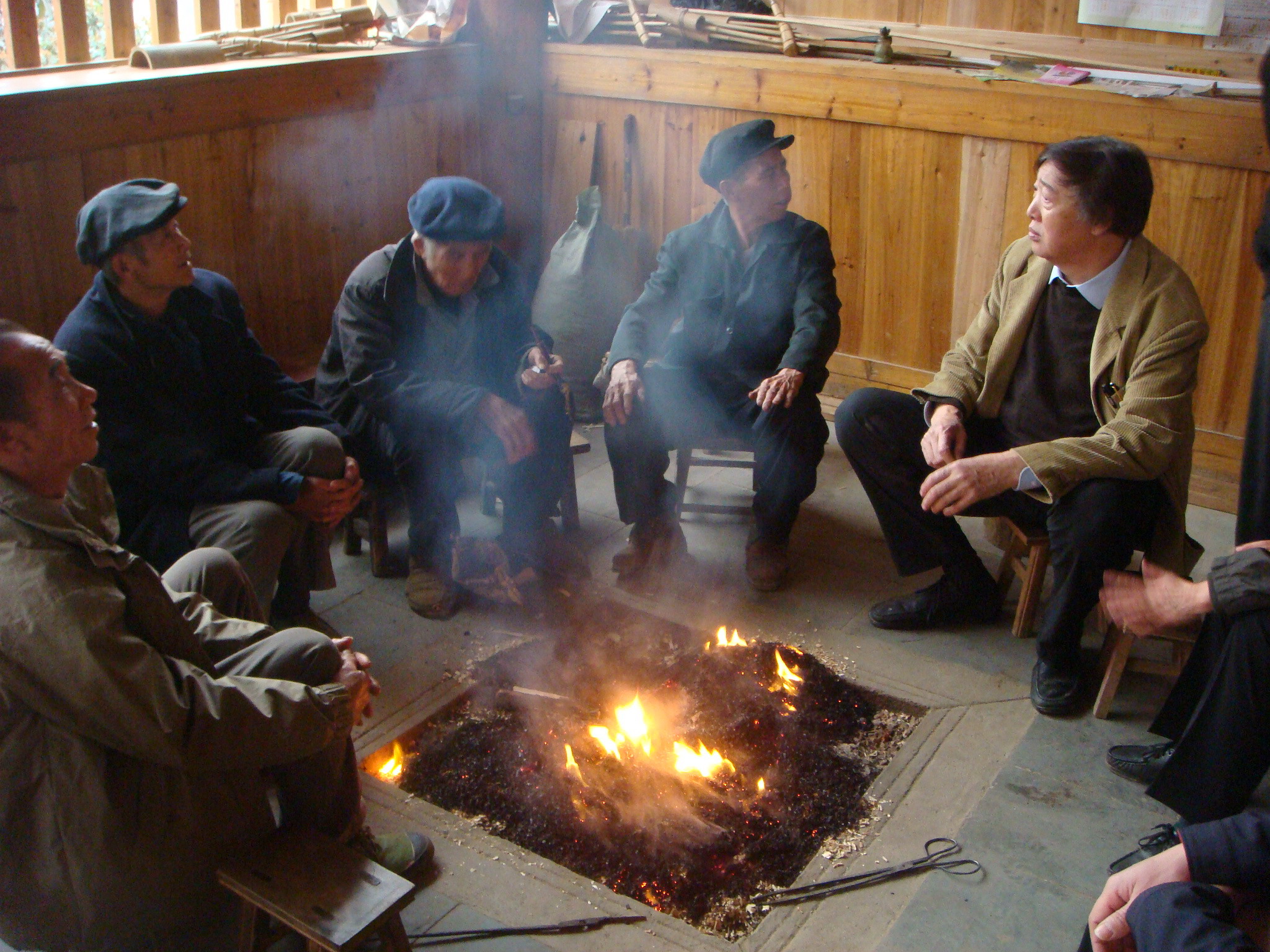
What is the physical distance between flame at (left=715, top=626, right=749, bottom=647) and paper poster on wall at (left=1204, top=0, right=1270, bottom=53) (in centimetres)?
336

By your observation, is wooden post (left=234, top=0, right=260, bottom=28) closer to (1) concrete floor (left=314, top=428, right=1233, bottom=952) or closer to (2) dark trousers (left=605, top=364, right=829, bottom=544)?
(1) concrete floor (left=314, top=428, right=1233, bottom=952)

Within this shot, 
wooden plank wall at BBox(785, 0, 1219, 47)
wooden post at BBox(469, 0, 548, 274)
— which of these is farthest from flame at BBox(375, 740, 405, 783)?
wooden plank wall at BBox(785, 0, 1219, 47)

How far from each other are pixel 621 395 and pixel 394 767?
163 cm

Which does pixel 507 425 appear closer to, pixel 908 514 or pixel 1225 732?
pixel 908 514

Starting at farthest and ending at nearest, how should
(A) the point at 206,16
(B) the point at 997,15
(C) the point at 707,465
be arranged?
(B) the point at 997,15
(A) the point at 206,16
(C) the point at 707,465

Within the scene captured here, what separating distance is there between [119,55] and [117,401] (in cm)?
242

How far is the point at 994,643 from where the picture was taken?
3.90m

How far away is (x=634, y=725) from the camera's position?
3.43 meters

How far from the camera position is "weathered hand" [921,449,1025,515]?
346 centimetres

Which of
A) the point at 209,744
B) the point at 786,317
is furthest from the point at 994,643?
the point at 209,744

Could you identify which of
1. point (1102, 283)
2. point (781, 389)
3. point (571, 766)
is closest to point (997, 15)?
point (1102, 283)

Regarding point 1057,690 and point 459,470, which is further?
point 459,470

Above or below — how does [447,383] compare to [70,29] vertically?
below

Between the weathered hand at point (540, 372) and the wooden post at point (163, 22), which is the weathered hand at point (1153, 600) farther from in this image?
the wooden post at point (163, 22)
